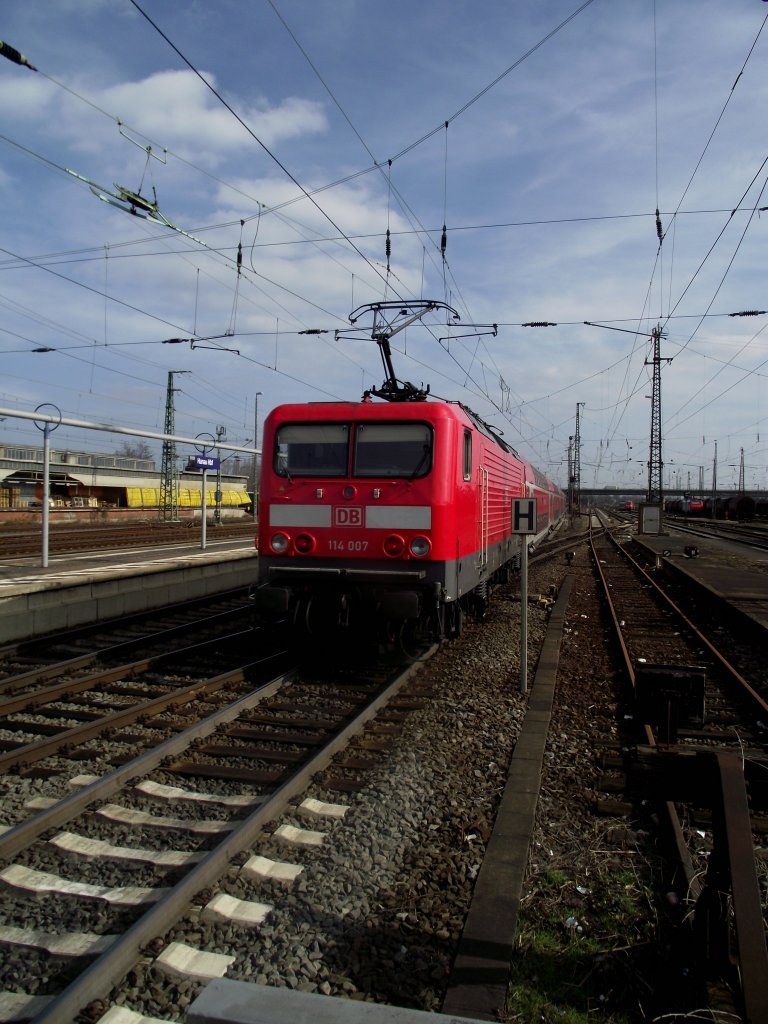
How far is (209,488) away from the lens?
5081 cm

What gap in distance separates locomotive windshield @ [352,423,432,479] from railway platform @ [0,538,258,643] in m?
5.22

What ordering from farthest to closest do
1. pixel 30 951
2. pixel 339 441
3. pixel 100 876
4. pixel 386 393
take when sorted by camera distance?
pixel 386 393 < pixel 339 441 < pixel 100 876 < pixel 30 951

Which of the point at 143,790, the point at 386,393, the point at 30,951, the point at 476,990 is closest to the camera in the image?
the point at 476,990

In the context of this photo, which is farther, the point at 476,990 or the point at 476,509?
the point at 476,509

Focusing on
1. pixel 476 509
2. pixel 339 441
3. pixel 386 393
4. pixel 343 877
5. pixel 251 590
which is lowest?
pixel 343 877

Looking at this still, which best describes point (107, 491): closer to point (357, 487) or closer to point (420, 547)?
point (357, 487)

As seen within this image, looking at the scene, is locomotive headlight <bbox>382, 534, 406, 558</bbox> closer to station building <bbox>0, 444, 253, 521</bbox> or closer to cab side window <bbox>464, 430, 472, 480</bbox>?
cab side window <bbox>464, 430, 472, 480</bbox>

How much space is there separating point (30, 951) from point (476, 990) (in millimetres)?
1931

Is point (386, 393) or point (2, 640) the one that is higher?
point (386, 393)

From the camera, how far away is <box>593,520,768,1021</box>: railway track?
2.48 meters

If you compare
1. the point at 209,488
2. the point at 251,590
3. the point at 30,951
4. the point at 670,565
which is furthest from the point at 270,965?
the point at 209,488

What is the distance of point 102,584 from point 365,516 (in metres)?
5.58

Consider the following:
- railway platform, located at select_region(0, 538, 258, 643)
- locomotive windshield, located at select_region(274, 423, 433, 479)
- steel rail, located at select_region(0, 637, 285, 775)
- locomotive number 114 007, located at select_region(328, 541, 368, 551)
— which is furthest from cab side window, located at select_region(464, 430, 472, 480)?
railway platform, located at select_region(0, 538, 258, 643)

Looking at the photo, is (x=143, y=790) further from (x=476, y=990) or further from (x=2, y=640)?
(x=2, y=640)
